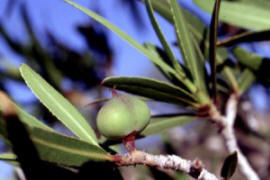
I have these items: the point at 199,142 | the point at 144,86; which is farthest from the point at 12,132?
the point at 199,142

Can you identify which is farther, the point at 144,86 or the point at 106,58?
the point at 106,58

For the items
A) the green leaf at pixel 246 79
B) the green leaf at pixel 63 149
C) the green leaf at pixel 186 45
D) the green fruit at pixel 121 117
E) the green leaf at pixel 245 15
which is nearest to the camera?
the green leaf at pixel 63 149

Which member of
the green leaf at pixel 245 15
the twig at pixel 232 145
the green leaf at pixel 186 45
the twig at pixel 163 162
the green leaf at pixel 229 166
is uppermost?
the green leaf at pixel 245 15

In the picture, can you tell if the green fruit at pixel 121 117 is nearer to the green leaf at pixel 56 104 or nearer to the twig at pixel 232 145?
the green leaf at pixel 56 104

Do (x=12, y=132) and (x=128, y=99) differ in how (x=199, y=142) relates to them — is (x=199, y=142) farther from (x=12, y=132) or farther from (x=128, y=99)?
(x=12, y=132)

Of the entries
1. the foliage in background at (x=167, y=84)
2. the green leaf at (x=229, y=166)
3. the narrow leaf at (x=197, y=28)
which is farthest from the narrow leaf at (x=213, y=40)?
the green leaf at (x=229, y=166)

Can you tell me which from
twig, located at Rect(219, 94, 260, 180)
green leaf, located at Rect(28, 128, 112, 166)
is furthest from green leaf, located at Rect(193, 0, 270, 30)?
green leaf, located at Rect(28, 128, 112, 166)

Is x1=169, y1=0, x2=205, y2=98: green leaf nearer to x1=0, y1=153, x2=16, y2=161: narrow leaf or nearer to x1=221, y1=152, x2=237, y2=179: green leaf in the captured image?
x1=221, y1=152, x2=237, y2=179: green leaf
